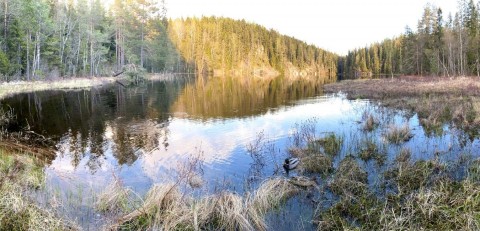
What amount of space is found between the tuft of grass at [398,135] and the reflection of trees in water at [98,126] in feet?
30.4

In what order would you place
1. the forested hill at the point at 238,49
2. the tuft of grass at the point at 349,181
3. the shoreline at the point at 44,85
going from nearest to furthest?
the tuft of grass at the point at 349,181 < the shoreline at the point at 44,85 < the forested hill at the point at 238,49

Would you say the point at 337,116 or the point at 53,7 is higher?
the point at 53,7

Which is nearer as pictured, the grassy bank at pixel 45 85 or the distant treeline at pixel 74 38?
the grassy bank at pixel 45 85

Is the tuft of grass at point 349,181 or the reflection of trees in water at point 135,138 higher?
the reflection of trees in water at point 135,138

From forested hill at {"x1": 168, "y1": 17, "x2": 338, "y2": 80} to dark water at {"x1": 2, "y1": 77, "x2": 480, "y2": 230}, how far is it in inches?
3709

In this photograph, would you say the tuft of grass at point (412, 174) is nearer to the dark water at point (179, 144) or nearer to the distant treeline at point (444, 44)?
the dark water at point (179, 144)

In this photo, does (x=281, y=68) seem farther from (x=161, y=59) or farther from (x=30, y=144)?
(x=30, y=144)

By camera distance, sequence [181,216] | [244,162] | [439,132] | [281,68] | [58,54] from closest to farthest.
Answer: [181,216]
[244,162]
[439,132]
[58,54]
[281,68]

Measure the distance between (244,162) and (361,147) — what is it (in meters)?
4.28

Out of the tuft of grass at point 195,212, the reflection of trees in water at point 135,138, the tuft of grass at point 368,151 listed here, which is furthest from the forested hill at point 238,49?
the tuft of grass at point 195,212

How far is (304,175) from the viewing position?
32.5ft

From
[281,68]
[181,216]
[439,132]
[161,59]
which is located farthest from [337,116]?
[281,68]

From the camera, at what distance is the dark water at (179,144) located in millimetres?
8953

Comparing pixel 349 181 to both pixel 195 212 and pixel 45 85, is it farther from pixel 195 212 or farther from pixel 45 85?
pixel 45 85
